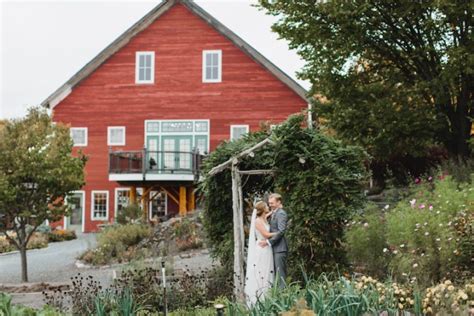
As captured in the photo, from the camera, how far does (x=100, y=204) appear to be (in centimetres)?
3075

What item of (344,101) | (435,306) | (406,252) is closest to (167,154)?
(344,101)

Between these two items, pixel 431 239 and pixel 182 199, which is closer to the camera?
pixel 431 239

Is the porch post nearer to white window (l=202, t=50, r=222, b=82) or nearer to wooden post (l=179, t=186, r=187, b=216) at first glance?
wooden post (l=179, t=186, r=187, b=216)

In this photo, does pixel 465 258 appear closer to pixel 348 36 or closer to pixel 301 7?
pixel 348 36

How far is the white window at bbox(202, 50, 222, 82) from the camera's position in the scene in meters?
29.7

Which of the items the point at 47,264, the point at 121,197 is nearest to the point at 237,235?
the point at 47,264

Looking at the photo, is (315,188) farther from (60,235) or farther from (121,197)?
(121,197)

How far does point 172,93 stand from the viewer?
29891 millimetres

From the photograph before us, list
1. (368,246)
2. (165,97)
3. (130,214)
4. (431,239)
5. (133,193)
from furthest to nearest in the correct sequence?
(165,97)
(133,193)
(130,214)
(368,246)
(431,239)

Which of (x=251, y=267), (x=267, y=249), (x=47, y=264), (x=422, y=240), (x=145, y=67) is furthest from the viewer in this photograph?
(x=145, y=67)

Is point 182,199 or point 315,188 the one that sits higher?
point 315,188

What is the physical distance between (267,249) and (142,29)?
2193cm

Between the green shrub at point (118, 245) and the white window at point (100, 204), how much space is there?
29.8ft

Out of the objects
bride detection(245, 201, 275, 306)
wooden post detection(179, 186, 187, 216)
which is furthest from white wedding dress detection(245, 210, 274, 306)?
wooden post detection(179, 186, 187, 216)
